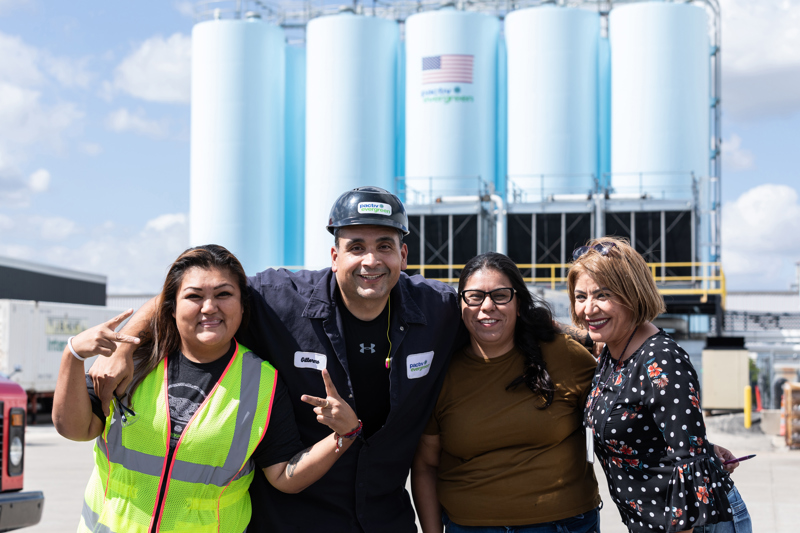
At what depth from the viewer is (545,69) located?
3356 centimetres

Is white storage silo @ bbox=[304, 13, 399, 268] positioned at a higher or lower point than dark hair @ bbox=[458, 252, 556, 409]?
higher

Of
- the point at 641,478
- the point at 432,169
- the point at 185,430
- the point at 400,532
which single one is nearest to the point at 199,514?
the point at 185,430

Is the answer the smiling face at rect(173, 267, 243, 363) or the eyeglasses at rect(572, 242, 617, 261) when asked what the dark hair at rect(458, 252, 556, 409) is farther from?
the smiling face at rect(173, 267, 243, 363)

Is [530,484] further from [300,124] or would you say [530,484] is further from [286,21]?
[286,21]

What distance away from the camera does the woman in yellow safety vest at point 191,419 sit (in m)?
3.16

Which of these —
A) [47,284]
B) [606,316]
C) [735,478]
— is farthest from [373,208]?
[47,284]

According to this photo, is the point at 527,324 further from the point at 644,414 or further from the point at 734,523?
the point at 734,523

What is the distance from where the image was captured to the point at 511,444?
12.3 feet

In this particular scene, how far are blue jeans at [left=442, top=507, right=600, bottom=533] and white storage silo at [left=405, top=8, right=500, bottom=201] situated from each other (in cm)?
2997

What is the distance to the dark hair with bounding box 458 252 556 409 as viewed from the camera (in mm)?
3807

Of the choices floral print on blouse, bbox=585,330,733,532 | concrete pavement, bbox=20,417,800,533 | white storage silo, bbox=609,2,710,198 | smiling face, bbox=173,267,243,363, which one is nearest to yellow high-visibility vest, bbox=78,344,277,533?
smiling face, bbox=173,267,243,363

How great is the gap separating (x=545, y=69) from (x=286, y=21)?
14001 millimetres

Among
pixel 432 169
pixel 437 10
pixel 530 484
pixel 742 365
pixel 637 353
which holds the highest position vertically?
pixel 437 10

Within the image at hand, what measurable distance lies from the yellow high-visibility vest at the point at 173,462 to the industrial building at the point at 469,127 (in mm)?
27433
